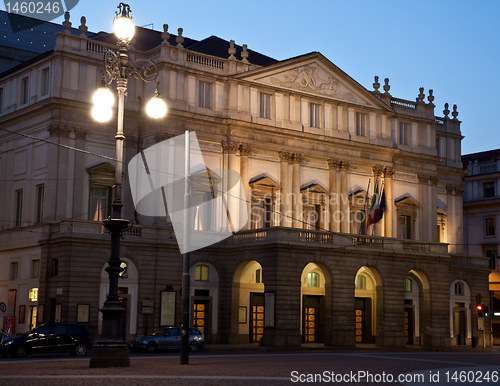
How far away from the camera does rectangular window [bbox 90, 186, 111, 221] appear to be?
48.4 m

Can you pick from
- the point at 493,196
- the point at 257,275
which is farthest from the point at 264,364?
the point at 493,196

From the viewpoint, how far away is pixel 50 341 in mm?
34500

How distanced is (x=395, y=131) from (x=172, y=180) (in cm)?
2153

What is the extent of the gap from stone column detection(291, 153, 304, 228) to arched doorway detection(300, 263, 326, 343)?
3.59 metres

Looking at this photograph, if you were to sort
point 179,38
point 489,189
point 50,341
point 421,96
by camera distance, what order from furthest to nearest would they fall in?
point 489,189
point 421,96
point 179,38
point 50,341

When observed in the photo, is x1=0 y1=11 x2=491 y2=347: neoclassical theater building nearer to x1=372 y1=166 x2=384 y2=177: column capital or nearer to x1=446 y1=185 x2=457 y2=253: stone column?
x1=372 y1=166 x2=384 y2=177: column capital

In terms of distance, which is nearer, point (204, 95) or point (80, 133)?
point (80, 133)

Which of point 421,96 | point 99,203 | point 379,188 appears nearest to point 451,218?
point 379,188

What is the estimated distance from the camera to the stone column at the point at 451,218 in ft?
212

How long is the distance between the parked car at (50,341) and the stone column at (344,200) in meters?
26.0

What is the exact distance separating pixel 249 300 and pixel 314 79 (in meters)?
17.7

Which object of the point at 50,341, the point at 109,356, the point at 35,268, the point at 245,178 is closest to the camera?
the point at 109,356

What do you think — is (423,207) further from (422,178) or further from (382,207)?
(382,207)

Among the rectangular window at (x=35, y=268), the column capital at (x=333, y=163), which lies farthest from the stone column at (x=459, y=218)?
the rectangular window at (x=35, y=268)
